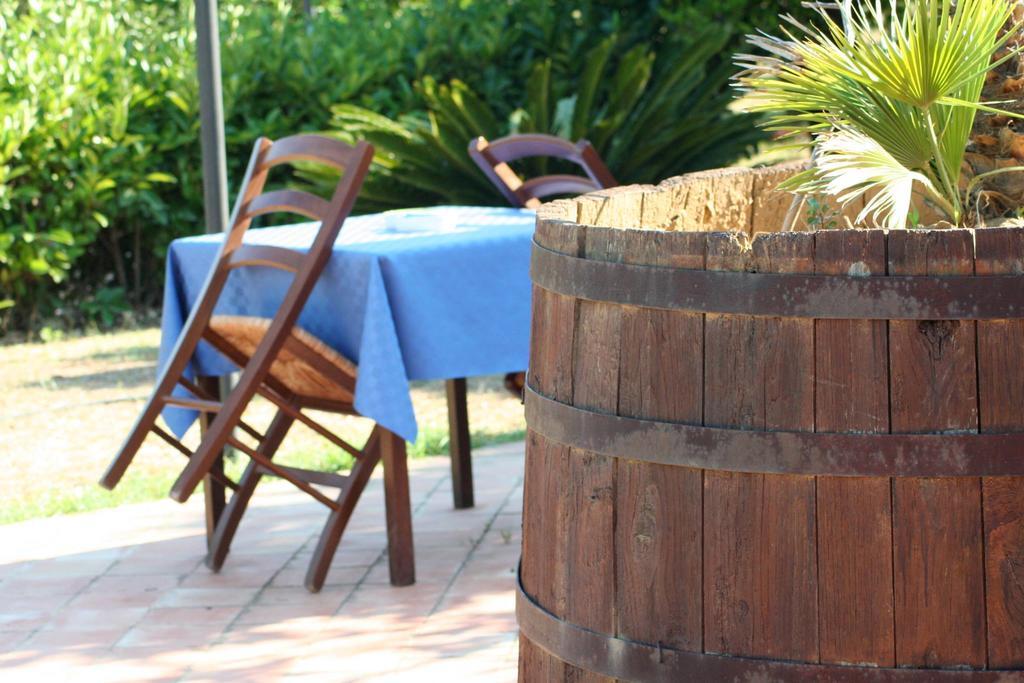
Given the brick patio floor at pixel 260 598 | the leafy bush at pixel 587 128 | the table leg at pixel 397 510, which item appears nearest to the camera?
the brick patio floor at pixel 260 598

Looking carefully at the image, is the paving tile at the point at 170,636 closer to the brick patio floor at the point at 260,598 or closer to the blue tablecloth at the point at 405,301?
the brick patio floor at the point at 260,598

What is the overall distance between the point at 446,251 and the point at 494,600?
0.95 metres

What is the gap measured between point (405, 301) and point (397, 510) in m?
0.60

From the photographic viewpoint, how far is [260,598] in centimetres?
389

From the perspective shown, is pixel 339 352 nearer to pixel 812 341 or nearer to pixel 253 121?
pixel 812 341

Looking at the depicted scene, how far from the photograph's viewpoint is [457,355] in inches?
150

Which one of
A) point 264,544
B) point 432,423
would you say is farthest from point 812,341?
point 432,423

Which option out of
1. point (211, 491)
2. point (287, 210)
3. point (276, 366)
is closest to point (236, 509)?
point (211, 491)

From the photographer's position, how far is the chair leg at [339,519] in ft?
12.8

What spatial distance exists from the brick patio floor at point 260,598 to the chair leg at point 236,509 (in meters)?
0.06

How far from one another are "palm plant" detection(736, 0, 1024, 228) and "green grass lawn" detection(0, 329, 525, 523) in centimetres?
325

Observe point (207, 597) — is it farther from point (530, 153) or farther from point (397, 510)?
point (530, 153)

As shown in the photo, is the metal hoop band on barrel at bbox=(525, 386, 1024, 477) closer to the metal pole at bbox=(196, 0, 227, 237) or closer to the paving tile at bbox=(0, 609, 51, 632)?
the paving tile at bbox=(0, 609, 51, 632)

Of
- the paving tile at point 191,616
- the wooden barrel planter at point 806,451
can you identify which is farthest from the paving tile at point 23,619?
the wooden barrel planter at point 806,451
